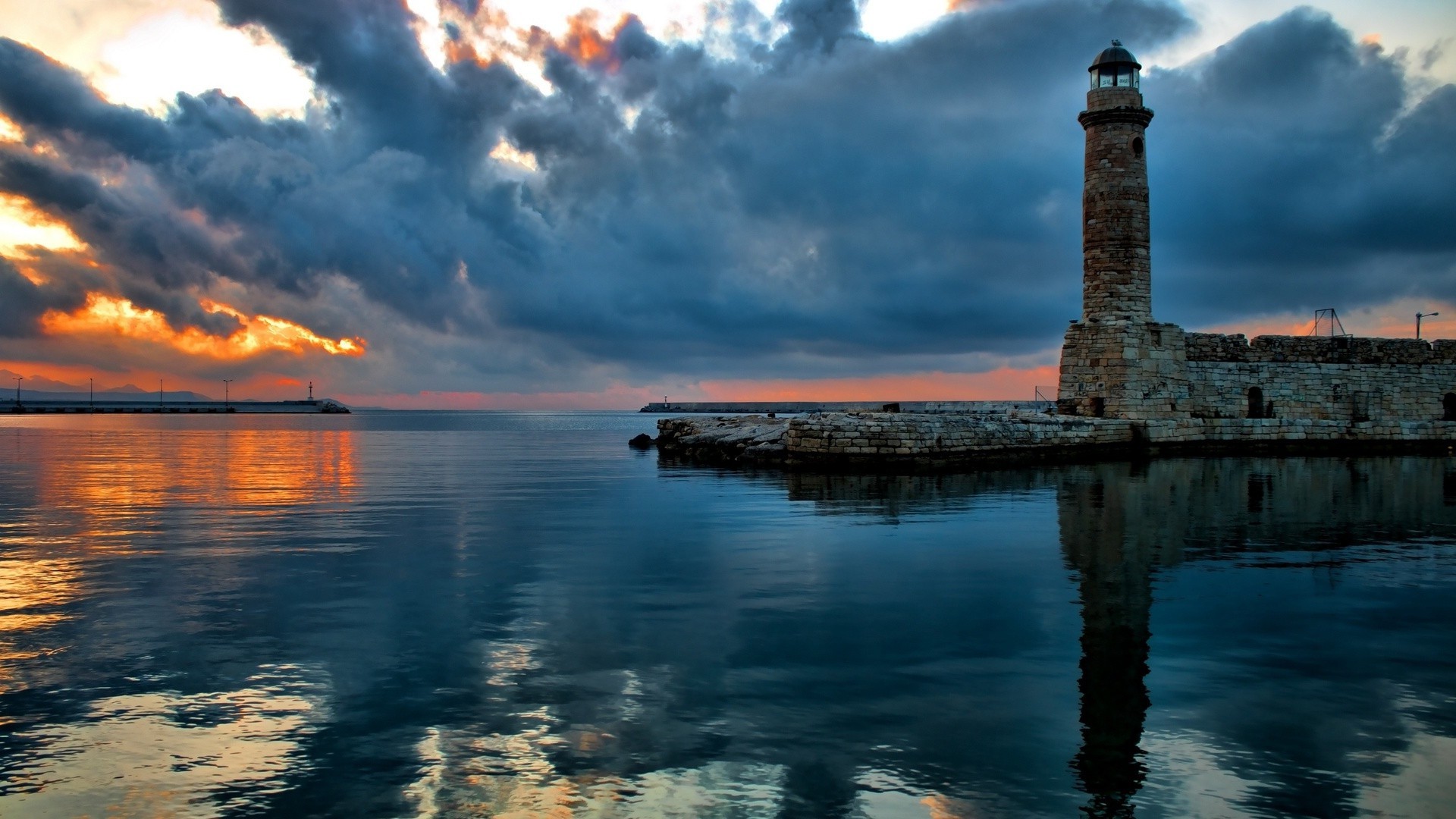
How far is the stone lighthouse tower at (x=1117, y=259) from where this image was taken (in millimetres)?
24391

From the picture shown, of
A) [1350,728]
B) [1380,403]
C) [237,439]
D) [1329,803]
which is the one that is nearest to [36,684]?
[1329,803]

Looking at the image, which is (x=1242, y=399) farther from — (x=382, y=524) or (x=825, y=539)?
(x=382, y=524)

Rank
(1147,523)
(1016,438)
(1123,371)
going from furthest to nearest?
(1123,371) < (1016,438) < (1147,523)

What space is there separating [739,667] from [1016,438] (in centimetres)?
1922

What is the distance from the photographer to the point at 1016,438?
23.9m

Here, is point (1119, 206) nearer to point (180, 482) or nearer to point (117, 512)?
point (117, 512)

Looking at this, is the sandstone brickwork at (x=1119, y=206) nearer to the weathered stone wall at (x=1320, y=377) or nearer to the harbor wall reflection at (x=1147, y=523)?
the weathered stone wall at (x=1320, y=377)

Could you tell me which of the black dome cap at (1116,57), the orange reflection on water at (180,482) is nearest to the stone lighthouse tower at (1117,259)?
the black dome cap at (1116,57)

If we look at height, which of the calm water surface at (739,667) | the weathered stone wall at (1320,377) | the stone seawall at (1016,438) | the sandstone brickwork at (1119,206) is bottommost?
the calm water surface at (739,667)

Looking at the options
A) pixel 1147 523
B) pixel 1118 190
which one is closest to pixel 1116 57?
pixel 1118 190

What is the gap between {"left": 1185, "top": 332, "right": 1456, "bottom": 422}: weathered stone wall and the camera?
2686 cm

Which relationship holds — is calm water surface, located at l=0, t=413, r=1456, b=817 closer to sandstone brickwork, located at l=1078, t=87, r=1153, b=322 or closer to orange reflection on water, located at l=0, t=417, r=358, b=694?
orange reflection on water, located at l=0, t=417, r=358, b=694

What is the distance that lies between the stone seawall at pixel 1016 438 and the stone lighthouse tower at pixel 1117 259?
0.94m

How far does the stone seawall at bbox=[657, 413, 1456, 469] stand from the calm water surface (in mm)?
8695
